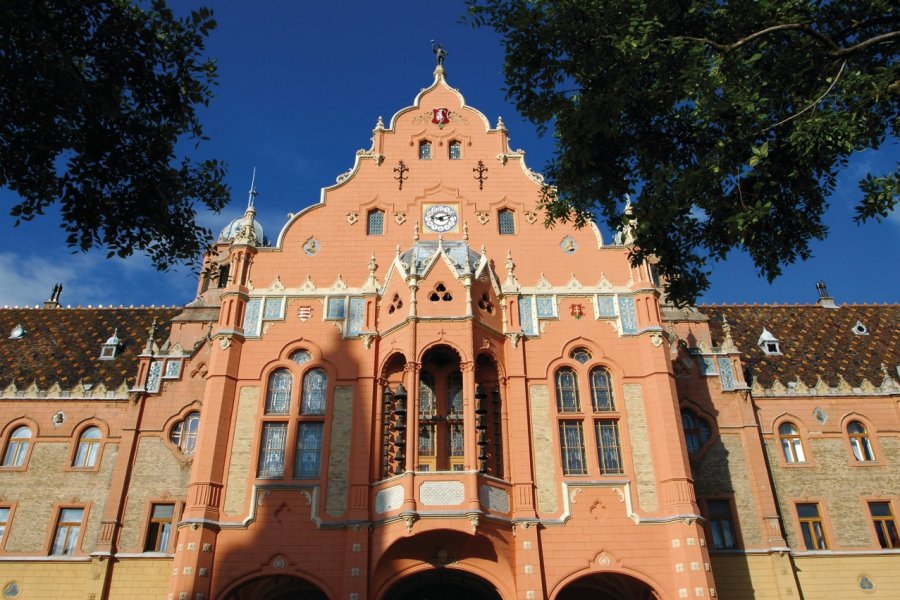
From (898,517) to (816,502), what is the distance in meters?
3.01

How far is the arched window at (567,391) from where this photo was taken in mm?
26406

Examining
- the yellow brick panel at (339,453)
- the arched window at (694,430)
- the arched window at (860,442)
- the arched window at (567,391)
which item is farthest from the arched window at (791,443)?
the yellow brick panel at (339,453)

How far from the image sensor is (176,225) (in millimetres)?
16266

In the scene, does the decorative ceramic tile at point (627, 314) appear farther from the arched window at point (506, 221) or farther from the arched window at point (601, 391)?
the arched window at point (506, 221)

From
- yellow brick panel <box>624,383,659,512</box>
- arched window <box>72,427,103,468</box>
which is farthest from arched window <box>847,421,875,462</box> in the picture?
arched window <box>72,427,103,468</box>

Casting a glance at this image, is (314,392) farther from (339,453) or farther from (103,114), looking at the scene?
(103,114)

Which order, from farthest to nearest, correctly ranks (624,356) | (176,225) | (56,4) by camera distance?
(624,356) → (176,225) → (56,4)

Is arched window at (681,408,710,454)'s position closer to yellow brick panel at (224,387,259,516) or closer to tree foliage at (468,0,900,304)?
tree foliage at (468,0,900,304)

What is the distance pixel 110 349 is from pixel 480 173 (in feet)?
59.7

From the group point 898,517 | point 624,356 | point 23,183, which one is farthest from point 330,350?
point 898,517

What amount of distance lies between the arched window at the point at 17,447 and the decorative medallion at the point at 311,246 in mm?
12912

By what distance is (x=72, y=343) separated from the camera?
1395 inches

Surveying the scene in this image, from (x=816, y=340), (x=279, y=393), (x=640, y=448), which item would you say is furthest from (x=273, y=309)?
(x=816, y=340)

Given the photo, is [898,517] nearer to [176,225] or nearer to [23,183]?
[176,225]
